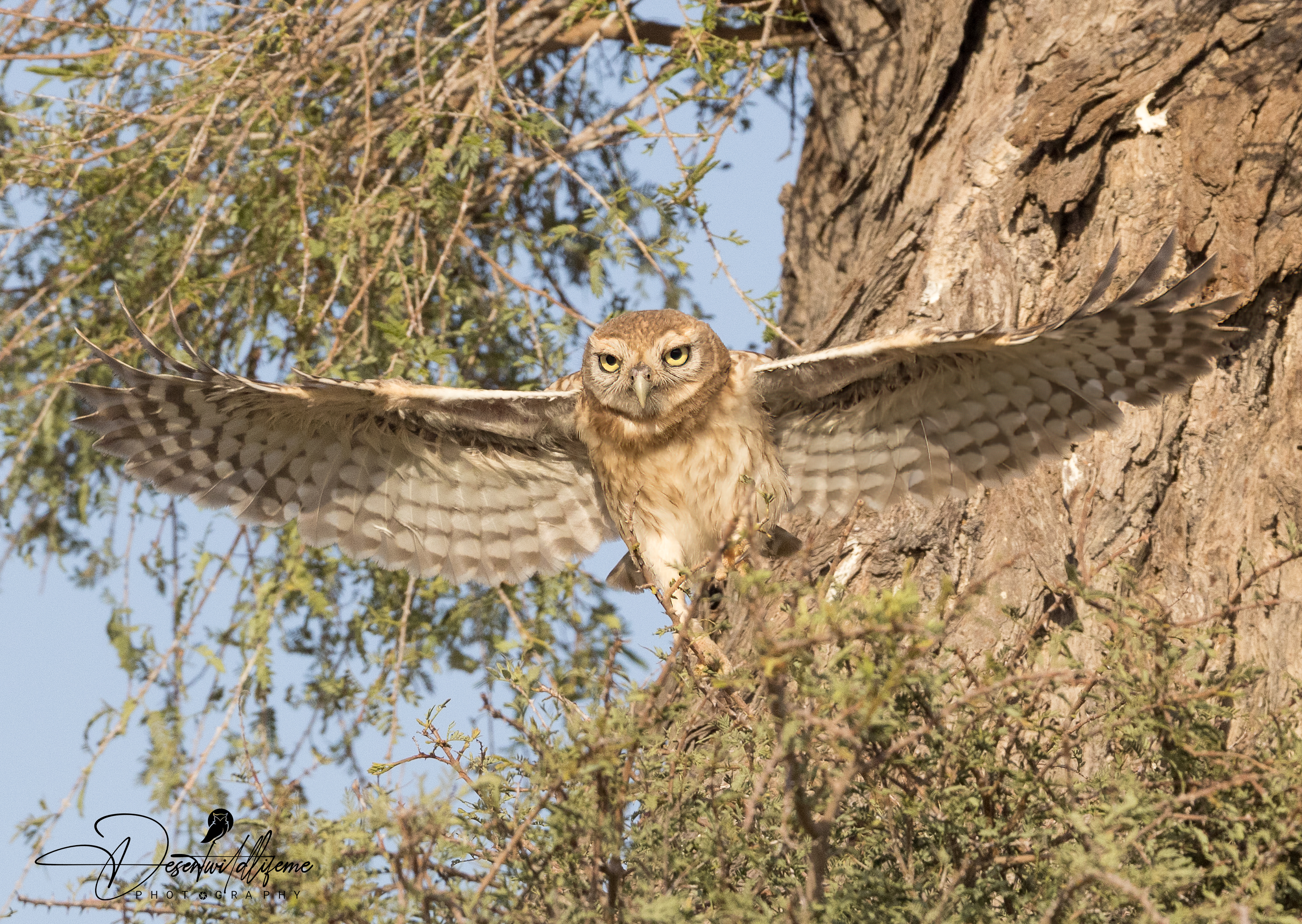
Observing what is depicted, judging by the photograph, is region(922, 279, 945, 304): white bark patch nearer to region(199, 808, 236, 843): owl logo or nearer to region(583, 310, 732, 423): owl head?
region(583, 310, 732, 423): owl head

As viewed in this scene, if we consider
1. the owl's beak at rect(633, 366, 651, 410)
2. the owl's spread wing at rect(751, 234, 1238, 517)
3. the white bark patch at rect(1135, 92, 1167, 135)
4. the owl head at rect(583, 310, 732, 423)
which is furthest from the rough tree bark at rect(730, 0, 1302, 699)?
the owl's beak at rect(633, 366, 651, 410)

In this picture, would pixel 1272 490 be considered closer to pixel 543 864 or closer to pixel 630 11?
pixel 543 864

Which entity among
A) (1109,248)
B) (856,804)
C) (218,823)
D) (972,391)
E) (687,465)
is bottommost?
(856,804)

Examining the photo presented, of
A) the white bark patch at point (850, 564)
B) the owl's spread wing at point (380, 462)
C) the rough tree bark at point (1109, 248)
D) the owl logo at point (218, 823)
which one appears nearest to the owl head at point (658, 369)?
the owl's spread wing at point (380, 462)

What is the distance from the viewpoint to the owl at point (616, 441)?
3850 mm

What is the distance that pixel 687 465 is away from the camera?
4.50 meters

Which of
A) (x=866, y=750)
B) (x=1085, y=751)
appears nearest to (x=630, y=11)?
(x=1085, y=751)

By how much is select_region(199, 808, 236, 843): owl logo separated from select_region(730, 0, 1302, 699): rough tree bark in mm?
2093

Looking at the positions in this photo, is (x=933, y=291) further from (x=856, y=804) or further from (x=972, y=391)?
(x=856, y=804)

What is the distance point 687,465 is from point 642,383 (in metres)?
0.39

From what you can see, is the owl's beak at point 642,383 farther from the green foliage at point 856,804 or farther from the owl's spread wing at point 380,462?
the green foliage at point 856,804

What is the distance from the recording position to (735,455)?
Answer: 4.42 meters

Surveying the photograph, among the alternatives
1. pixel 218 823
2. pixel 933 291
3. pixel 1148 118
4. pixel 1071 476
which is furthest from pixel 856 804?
pixel 1148 118

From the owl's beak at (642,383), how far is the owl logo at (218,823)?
2.07 metres
